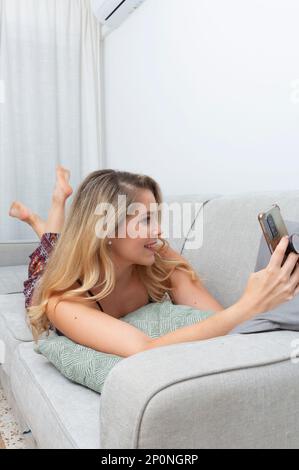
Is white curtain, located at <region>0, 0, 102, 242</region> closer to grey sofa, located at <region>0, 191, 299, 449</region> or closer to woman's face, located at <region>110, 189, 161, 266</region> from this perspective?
woman's face, located at <region>110, 189, 161, 266</region>

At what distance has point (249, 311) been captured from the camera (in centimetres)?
91

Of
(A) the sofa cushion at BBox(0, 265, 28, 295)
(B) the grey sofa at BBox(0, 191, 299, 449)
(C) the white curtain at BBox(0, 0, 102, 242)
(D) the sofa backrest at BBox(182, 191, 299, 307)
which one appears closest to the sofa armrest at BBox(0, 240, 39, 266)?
(A) the sofa cushion at BBox(0, 265, 28, 295)

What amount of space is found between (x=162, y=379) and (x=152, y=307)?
0.72 metres

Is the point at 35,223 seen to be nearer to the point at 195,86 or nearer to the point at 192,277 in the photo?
the point at 195,86

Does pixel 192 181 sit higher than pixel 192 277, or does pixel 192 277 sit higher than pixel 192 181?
pixel 192 181

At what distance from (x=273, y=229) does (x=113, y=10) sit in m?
2.61

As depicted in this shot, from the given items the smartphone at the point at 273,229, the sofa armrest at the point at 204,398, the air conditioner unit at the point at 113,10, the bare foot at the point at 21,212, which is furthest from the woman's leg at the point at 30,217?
the sofa armrest at the point at 204,398

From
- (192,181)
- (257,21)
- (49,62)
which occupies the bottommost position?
(192,181)

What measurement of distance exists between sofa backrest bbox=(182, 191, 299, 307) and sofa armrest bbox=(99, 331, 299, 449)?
610mm

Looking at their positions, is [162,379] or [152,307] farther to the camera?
[152,307]

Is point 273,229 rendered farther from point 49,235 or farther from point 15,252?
point 15,252

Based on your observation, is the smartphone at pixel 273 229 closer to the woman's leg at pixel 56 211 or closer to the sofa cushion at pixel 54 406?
the sofa cushion at pixel 54 406

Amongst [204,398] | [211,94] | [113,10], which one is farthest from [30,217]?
[204,398]

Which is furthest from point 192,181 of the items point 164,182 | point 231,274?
point 231,274
